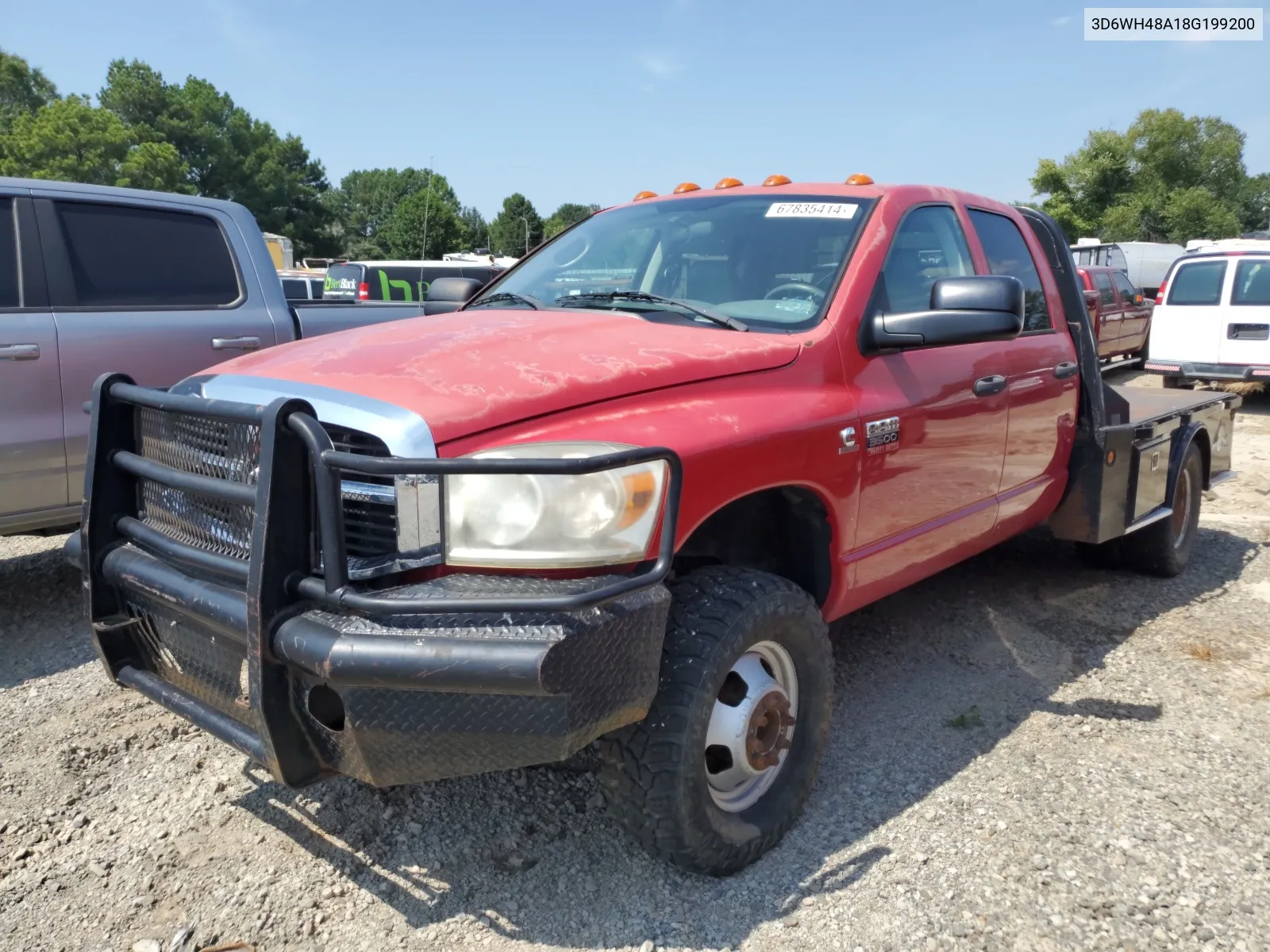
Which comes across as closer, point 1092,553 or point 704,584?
point 704,584

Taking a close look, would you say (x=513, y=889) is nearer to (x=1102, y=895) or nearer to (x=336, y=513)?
(x=336, y=513)

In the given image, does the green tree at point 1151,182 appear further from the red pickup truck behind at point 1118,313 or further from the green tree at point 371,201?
the green tree at point 371,201

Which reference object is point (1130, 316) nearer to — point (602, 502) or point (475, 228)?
point (602, 502)

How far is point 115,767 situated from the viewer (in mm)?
3035

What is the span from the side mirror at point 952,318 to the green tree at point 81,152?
43.6m

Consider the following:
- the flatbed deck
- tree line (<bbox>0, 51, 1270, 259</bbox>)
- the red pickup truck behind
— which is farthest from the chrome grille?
tree line (<bbox>0, 51, 1270, 259</bbox>)

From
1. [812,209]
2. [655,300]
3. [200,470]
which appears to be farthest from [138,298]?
[812,209]

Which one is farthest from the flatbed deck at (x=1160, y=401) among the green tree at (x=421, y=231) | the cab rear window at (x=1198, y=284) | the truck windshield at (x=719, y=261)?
the green tree at (x=421, y=231)

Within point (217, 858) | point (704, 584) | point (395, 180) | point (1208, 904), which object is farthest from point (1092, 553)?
point (395, 180)

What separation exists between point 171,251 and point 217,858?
10.4ft

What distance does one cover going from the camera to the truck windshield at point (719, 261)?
302 cm

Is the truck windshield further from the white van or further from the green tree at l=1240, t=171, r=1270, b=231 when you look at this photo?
the green tree at l=1240, t=171, r=1270, b=231

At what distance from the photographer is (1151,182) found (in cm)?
4538

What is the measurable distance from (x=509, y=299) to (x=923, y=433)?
151 cm
